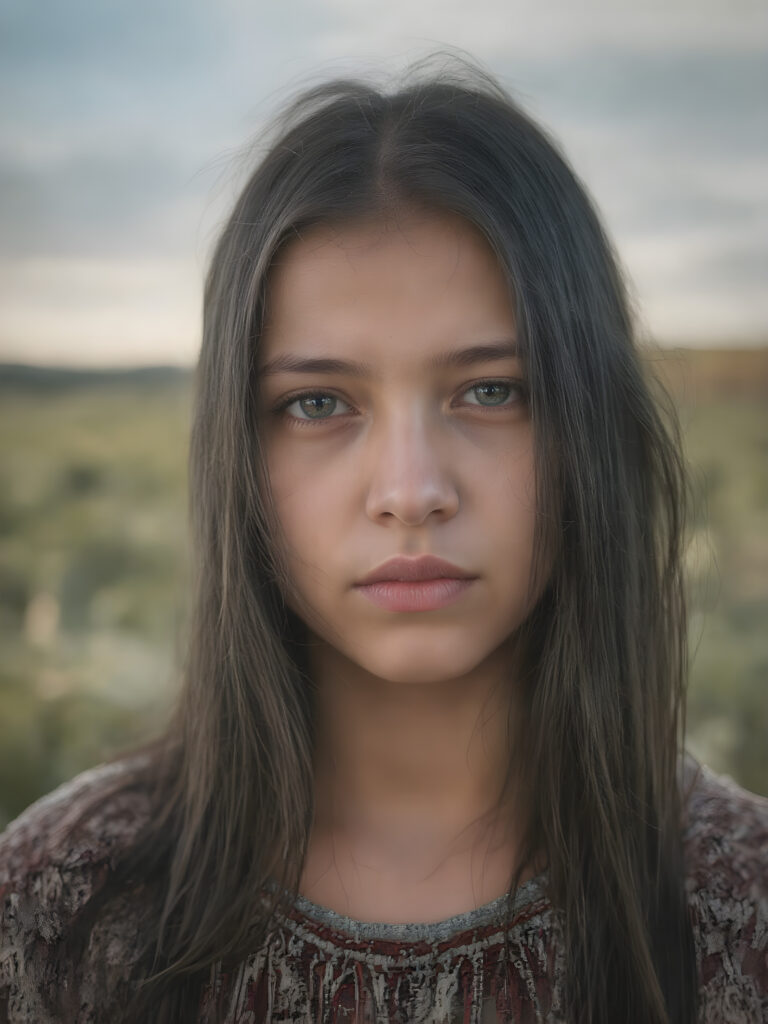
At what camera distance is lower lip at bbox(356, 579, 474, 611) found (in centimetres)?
90

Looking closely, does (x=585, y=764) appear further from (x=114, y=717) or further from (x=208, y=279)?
(x=114, y=717)

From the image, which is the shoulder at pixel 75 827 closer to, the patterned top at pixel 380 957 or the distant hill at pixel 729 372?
the patterned top at pixel 380 957

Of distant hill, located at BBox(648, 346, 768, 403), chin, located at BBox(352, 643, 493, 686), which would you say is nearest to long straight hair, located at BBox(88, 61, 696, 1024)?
chin, located at BBox(352, 643, 493, 686)

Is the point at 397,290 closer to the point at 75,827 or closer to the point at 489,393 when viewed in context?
the point at 489,393

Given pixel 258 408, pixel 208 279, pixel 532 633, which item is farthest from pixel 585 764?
pixel 208 279

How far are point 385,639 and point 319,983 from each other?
0.35 meters

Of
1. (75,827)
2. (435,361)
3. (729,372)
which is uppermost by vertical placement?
(729,372)

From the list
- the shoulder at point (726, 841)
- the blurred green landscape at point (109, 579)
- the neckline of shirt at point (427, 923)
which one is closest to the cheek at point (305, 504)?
the neckline of shirt at point (427, 923)

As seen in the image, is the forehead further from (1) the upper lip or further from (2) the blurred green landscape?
(2) the blurred green landscape

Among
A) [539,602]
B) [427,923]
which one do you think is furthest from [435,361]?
[427,923]

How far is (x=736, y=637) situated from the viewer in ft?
5.37

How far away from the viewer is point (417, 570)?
0.89 meters

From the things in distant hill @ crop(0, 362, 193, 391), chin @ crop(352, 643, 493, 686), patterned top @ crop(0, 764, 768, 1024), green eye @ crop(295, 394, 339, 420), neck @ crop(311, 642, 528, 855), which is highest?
distant hill @ crop(0, 362, 193, 391)

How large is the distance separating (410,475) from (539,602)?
26 centimetres
